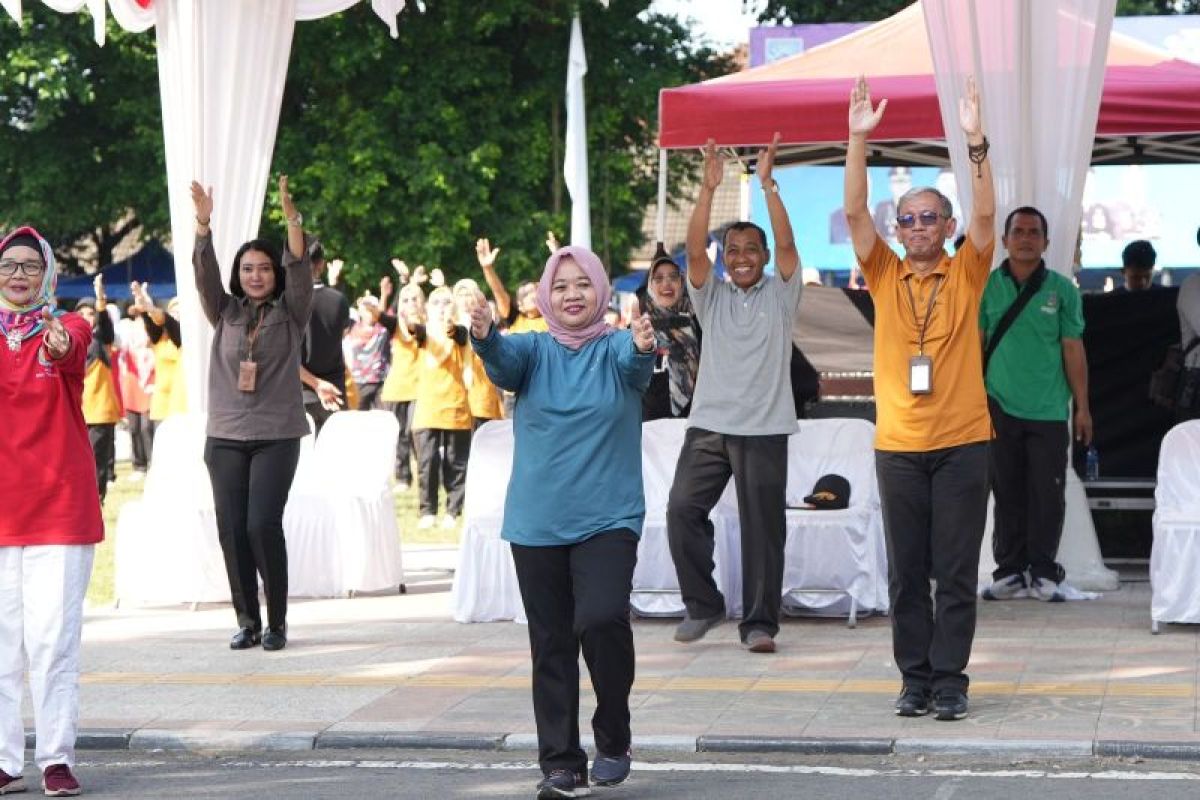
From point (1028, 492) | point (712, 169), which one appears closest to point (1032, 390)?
point (1028, 492)

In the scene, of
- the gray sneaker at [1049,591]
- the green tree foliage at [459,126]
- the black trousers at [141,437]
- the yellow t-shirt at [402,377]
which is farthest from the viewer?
the green tree foliage at [459,126]

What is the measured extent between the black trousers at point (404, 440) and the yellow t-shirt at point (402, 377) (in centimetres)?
47

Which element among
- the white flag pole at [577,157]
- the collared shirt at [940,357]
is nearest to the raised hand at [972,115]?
the collared shirt at [940,357]

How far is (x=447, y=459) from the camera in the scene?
16969mm

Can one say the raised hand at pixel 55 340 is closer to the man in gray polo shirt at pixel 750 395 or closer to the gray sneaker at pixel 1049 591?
the man in gray polo shirt at pixel 750 395

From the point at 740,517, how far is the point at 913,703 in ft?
7.02

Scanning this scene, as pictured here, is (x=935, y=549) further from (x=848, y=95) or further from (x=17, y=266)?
(x=848, y=95)

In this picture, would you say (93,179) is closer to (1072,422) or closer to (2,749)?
(1072,422)

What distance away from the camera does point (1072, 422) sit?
12.1 m

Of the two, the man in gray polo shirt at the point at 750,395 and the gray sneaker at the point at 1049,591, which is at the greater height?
the man in gray polo shirt at the point at 750,395

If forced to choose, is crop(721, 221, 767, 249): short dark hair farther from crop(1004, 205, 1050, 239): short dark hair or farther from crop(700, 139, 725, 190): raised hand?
crop(1004, 205, 1050, 239): short dark hair

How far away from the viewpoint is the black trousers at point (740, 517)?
969cm

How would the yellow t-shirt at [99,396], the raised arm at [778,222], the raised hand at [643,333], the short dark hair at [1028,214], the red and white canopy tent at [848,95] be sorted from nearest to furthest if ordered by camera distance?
the raised hand at [643,333] < the raised arm at [778,222] < the short dark hair at [1028,214] < the red and white canopy tent at [848,95] < the yellow t-shirt at [99,396]

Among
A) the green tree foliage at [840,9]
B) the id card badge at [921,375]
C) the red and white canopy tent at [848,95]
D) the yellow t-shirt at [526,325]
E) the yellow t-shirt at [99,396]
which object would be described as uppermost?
the green tree foliage at [840,9]
